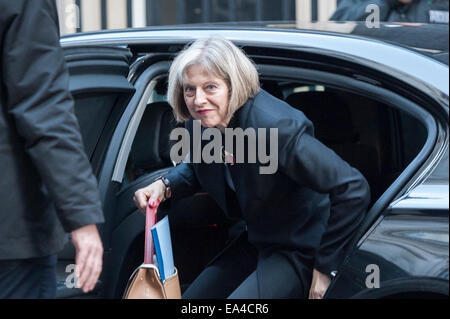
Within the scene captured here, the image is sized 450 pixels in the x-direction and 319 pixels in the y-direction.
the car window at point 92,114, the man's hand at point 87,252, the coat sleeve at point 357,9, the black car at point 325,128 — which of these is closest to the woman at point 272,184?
the black car at point 325,128

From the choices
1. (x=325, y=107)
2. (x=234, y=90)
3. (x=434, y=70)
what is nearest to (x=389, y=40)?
(x=434, y=70)

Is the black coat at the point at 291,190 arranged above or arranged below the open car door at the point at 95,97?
below

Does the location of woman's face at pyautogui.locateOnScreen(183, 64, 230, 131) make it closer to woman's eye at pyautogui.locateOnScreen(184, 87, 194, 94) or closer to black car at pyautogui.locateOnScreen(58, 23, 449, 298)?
woman's eye at pyautogui.locateOnScreen(184, 87, 194, 94)

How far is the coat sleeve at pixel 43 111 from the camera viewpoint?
169 centimetres

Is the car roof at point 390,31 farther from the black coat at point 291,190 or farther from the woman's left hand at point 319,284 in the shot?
the woman's left hand at point 319,284

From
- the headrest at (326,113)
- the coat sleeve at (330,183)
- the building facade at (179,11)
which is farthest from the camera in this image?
the building facade at (179,11)

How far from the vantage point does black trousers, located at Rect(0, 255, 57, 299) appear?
1.77 meters

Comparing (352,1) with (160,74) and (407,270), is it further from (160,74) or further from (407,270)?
(407,270)

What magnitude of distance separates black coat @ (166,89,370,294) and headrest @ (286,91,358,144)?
1.97ft

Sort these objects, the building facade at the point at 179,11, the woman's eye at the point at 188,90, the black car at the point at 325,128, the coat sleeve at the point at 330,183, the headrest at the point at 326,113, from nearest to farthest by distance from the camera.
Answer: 1. the black car at the point at 325,128
2. the coat sleeve at the point at 330,183
3. the woman's eye at the point at 188,90
4. the headrest at the point at 326,113
5. the building facade at the point at 179,11

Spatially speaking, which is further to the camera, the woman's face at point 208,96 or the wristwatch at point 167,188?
the wristwatch at point 167,188


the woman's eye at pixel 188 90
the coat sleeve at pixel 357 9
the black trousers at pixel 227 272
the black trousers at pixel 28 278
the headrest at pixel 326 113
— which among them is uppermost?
the coat sleeve at pixel 357 9

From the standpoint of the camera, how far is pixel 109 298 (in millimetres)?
2535

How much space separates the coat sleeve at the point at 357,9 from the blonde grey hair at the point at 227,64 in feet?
7.06
